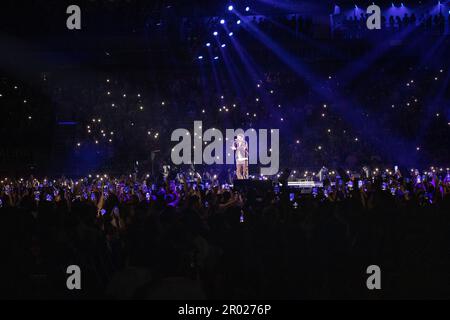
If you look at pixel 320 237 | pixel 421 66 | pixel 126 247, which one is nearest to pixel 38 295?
pixel 126 247

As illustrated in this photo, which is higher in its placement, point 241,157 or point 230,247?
point 241,157

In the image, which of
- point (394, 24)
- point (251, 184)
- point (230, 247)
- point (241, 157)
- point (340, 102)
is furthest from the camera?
point (340, 102)

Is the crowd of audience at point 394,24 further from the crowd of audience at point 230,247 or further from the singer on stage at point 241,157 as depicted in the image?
the crowd of audience at point 230,247

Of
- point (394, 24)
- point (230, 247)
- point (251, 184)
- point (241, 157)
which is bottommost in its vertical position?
point (230, 247)

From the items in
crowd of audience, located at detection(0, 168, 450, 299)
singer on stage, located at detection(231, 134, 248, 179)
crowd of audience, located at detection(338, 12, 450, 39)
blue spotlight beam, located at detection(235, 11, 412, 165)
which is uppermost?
crowd of audience, located at detection(338, 12, 450, 39)

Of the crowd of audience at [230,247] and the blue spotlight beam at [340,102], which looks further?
the blue spotlight beam at [340,102]

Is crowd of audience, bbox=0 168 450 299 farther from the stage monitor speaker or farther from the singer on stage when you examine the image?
the singer on stage

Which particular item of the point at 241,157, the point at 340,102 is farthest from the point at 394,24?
the point at 241,157

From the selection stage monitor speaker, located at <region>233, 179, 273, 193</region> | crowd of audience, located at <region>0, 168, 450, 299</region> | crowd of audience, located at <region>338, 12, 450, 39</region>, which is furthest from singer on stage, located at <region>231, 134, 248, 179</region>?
crowd of audience, located at <region>0, 168, 450, 299</region>

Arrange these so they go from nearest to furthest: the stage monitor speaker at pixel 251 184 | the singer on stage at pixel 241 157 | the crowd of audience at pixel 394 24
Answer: the stage monitor speaker at pixel 251 184 < the singer on stage at pixel 241 157 < the crowd of audience at pixel 394 24

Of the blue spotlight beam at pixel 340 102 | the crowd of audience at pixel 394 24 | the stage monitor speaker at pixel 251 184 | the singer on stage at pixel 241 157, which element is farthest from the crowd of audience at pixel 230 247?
the crowd of audience at pixel 394 24

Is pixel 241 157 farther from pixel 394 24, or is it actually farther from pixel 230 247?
pixel 230 247
